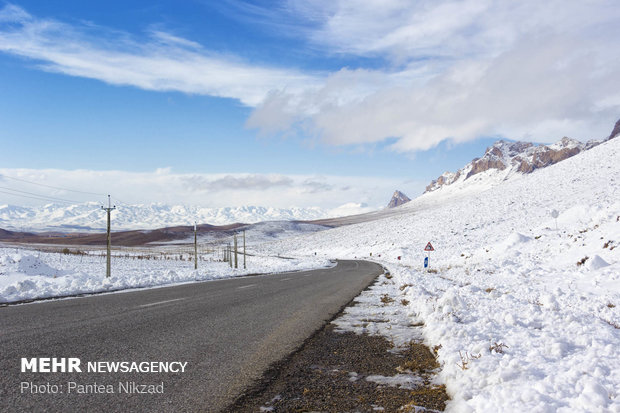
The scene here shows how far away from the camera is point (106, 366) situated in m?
5.13

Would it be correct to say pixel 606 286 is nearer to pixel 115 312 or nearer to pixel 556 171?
pixel 115 312

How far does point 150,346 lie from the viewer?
613cm

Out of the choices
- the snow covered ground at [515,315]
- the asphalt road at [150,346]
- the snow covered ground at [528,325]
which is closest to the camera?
the snow covered ground at [528,325]

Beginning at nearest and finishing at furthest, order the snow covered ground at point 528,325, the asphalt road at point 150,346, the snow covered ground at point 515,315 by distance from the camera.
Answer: the snow covered ground at point 528,325
the snow covered ground at point 515,315
the asphalt road at point 150,346

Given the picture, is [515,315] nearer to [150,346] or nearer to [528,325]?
[528,325]

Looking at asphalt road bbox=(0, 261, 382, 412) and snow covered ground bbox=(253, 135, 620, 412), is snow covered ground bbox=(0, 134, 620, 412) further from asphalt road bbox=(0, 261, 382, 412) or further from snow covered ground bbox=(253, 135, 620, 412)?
asphalt road bbox=(0, 261, 382, 412)

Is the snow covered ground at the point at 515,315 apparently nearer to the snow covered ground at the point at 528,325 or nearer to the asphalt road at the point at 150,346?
the snow covered ground at the point at 528,325

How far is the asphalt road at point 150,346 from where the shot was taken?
410 cm

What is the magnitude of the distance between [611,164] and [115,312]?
9063 centimetres

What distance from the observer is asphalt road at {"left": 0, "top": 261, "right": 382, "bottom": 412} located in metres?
4.10

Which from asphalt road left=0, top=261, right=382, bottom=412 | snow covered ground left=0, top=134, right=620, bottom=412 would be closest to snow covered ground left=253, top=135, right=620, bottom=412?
snow covered ground left=0, top=134, right=620, bottom=412

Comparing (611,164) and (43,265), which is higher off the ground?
(611,164)

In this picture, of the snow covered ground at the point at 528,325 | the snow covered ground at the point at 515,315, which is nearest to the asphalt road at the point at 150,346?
the snow covered ground at the point at 515,315

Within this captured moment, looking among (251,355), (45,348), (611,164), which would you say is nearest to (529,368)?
(251,355)
